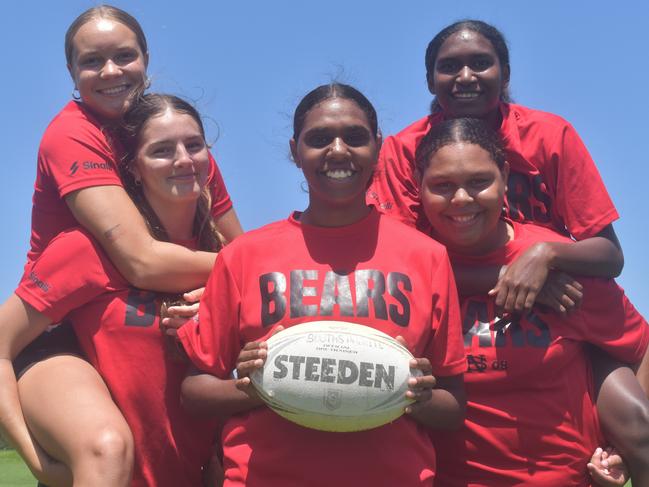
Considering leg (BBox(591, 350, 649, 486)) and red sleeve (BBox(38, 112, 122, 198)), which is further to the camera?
red sleeve (BBox(38, 112, 122, 198))

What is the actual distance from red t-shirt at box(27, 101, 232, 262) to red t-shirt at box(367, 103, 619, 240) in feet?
4.69

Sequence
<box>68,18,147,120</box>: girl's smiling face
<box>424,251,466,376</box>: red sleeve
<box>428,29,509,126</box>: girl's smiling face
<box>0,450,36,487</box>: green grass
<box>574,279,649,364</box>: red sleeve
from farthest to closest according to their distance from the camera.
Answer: <box>0,450,36,487</box>: green grass, <box>428,29,509,126</box>: girl's smiling face, <box>68,18,147,120</box>: girl's smiling face, <box>574,279,649,364</box>: red sleeve, <box>424,251,466,376</box>: red sleeve

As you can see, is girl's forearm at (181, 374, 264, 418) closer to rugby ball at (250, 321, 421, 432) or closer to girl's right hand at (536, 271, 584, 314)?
rugby ball at (250, 321, 421, 432)

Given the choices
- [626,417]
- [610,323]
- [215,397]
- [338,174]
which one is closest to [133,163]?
[338,174]

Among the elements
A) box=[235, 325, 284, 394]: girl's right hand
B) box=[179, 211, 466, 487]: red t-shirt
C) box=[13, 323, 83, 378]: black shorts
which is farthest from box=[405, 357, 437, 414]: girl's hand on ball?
box=[13, 323, 83, 378]: black shorts

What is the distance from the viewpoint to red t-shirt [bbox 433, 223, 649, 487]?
13.8 feet

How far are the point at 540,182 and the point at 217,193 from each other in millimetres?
1826

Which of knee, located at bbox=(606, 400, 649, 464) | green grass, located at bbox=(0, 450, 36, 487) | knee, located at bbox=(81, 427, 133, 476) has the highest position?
knee, located at bbox=(81, 427, 133, 476)

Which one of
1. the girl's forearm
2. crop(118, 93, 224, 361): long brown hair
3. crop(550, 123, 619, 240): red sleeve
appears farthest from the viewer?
crop(550, 123, 619, 240): red sleeve

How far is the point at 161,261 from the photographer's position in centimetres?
438

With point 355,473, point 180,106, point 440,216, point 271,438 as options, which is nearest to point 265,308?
point 271,438

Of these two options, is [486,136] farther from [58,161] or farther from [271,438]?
[58,161]

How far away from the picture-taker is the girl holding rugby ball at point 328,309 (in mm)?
3668

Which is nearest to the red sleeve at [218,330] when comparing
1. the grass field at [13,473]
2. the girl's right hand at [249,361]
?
the girl's right hand at [249,361]
